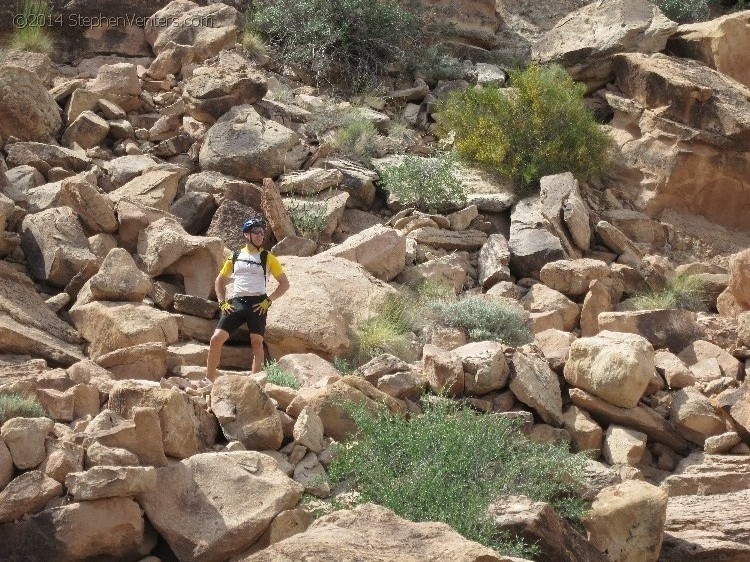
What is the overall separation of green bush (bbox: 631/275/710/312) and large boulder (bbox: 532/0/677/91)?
4.27 meters

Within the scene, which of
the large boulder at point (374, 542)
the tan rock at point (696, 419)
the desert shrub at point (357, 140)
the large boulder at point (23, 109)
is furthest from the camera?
the desert shrub at point (357, 140)

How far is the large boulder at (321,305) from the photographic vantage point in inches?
371

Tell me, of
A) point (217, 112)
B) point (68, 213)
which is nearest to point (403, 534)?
point (68, 213)

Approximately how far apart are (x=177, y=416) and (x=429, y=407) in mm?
2162

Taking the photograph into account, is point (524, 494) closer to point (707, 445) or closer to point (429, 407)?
point (429, 407)

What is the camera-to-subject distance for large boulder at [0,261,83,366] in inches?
331

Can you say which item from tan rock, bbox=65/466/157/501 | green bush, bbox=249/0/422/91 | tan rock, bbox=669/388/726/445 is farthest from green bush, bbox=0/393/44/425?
green bush, bbox=249/0/422/91

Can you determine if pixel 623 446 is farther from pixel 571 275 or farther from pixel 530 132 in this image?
pixel 530 132

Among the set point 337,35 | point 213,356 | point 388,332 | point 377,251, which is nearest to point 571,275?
point 377,251

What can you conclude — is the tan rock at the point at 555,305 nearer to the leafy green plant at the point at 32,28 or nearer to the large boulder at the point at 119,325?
the large boulder at the point at 119,325

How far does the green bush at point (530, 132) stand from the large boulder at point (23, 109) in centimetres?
493

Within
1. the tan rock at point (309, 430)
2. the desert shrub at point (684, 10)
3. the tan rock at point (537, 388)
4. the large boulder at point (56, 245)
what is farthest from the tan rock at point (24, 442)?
the desert shrub at point (684, 10)

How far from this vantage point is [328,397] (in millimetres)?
7617

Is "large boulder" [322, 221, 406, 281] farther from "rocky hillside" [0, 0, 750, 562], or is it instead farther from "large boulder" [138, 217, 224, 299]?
"large boulder" [138, 217, 224, 299]
